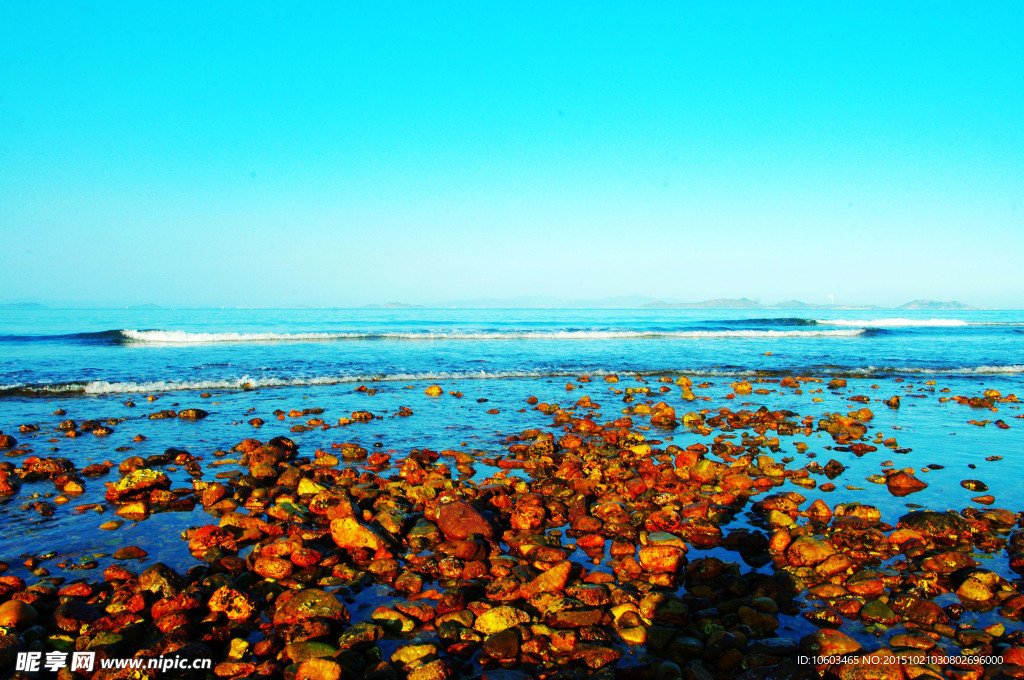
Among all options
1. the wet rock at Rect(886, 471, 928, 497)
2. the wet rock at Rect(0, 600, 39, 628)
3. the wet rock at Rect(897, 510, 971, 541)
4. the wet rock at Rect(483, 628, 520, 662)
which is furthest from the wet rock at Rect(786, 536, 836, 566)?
the wet rock at Rect(0, 600, 39, 628)

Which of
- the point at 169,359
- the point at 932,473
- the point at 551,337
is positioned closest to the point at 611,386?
the point at 932,473

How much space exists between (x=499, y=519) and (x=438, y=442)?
148 inches

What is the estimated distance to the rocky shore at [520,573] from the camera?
143 inches

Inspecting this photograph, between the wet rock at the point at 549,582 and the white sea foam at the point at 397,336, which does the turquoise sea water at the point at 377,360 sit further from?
the wet rock at the point at 549,582

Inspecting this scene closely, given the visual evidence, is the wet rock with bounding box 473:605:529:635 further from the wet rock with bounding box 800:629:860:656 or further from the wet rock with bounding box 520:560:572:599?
the wet rock with bounding box 800:629:860:656

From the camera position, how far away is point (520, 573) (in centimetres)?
466

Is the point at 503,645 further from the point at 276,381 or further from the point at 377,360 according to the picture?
the point at 377,360

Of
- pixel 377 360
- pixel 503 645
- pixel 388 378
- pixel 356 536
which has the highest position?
pixel 377 360

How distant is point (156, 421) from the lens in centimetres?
1083

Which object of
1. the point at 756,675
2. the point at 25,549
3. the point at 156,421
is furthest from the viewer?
the point at 156,421

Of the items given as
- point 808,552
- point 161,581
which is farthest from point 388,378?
point 808,552

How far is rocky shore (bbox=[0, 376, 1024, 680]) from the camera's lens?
3.63 m

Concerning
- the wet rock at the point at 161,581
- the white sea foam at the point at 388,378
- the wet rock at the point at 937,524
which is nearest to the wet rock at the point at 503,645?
the wet rock at the point at 161,581

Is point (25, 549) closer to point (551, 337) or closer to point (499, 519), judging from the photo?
point (499, 519)
